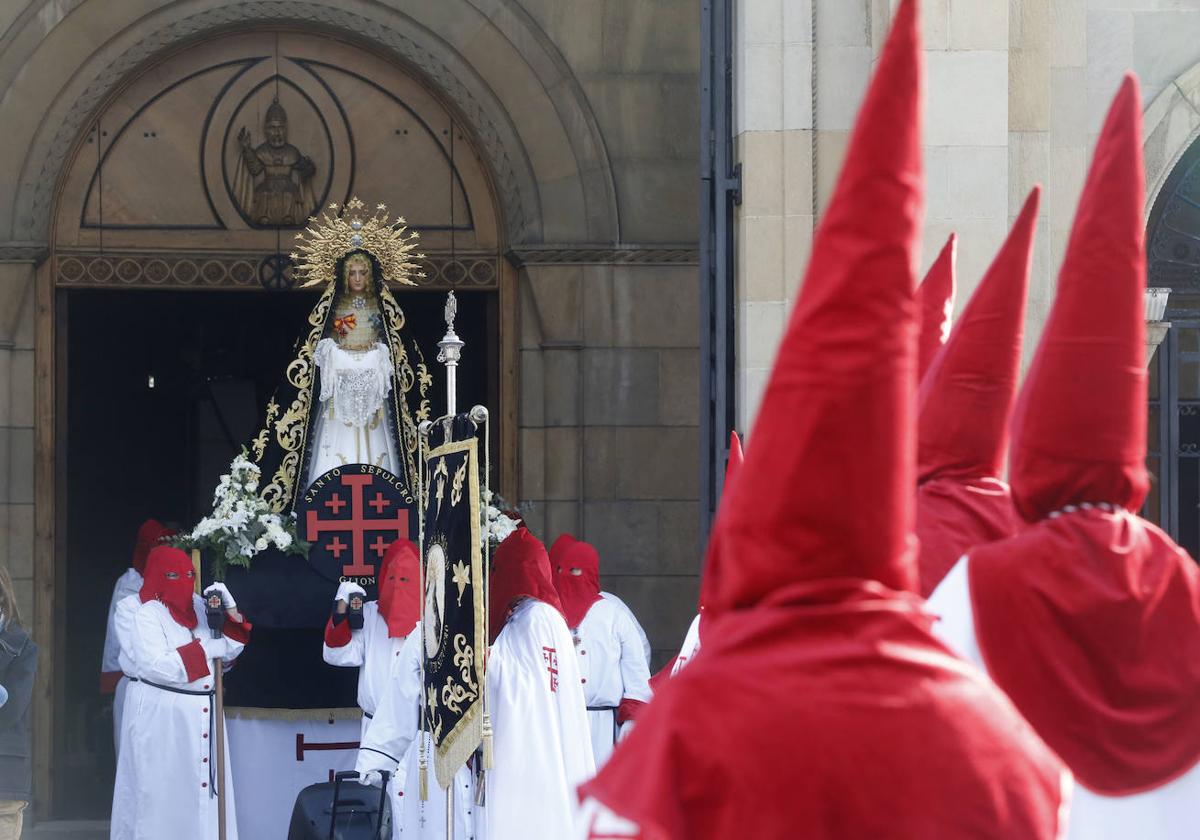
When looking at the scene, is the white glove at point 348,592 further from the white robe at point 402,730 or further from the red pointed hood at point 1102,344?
the red pointed hood at point 1102,344

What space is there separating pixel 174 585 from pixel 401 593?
1.27 metres

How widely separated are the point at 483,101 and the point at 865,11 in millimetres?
3462

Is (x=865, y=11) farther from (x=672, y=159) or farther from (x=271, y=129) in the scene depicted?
(x=271, y=129)

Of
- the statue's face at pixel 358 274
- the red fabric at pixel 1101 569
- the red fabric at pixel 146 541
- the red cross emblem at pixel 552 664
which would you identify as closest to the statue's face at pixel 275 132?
the statue's face at pixel 358 274

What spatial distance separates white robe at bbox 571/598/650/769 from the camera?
33.0 ft

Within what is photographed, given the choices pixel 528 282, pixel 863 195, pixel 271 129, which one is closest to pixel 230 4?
pixel 271 129

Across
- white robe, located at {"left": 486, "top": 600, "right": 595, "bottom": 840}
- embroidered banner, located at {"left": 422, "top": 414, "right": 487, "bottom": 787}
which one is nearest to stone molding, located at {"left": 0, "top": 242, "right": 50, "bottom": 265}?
embroidered banner, located at {"left": 422, "top": 414, "right": 487, "bottom": 787}

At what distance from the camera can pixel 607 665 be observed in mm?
10109

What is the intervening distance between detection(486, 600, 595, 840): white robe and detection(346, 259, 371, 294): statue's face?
4179 millimetres

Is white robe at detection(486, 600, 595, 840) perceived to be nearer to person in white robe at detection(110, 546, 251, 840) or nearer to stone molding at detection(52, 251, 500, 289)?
person in white robe at detection(110, 546, 251, 840)

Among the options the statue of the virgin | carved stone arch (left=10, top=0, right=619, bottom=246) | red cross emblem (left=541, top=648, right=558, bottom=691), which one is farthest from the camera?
carved stone arch (left=10, top=0, right=619, bottom=246)

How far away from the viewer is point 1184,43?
32.7ft

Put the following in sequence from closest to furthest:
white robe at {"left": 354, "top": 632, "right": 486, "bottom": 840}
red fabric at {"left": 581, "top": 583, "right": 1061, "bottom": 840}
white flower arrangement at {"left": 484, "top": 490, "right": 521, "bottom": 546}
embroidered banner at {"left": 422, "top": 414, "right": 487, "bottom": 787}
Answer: red fabric at {"left": 581, "top": 583, "right": 1061, "bottom": 840} < embroidered banner at {"left": 422, "top": 414, "right": 487, "bottom": 787} < white robe at {"left": 354, "top": 632, "right": 486, "bottom": 840} < white flower arrangement at {"left": 484, "top": 490, "right": 521, "bottom": 546}

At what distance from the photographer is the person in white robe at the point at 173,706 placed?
32.3 feet
